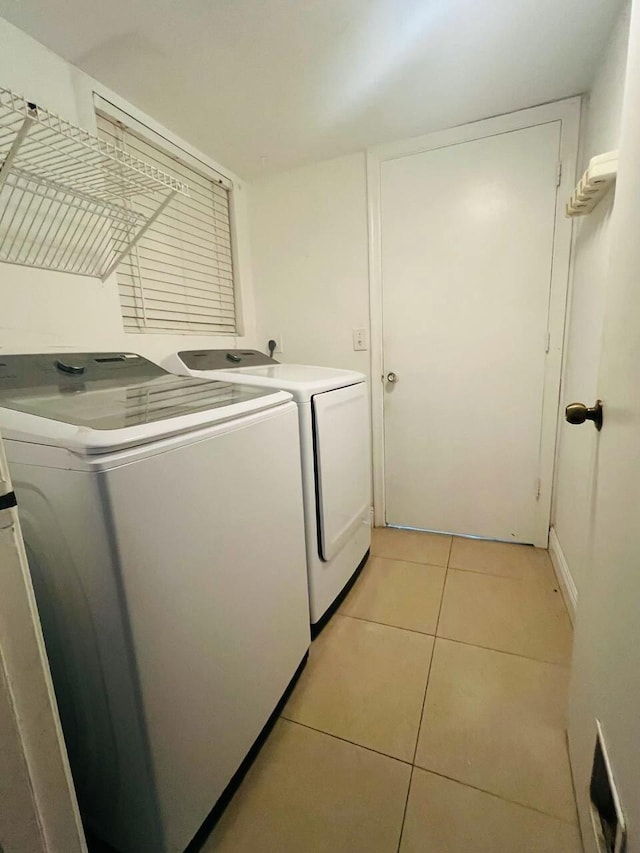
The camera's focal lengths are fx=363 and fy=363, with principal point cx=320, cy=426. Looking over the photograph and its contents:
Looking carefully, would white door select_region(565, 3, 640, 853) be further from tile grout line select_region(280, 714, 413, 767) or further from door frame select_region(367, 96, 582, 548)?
door frame select_region(367, 96, 582, 548)

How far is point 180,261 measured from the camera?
1.93m

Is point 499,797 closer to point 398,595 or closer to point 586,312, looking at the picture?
point 398,595

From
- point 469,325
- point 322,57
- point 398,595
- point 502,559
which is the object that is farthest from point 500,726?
point 322,57

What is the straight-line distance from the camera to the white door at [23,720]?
1.53 ft

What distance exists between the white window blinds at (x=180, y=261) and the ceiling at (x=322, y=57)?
0.18 m

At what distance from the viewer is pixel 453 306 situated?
6.59 feet

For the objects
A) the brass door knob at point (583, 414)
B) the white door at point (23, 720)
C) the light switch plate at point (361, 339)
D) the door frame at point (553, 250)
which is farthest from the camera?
the light switch plate at point (361, 339)

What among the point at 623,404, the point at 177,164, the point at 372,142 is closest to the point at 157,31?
the point at 177,164

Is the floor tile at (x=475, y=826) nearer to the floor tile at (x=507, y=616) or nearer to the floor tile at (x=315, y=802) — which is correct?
the floor tile at (x=315, y=802)

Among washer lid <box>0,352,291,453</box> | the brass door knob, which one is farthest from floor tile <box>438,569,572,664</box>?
washer lid <box>0,352,291,453</box>

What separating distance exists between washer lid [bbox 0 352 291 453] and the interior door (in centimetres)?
124

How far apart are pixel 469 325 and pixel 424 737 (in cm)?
182

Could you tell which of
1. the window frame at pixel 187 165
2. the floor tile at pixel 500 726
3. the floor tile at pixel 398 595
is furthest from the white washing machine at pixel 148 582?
the window frame at pixel 187 165

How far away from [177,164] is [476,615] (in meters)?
2.62
